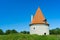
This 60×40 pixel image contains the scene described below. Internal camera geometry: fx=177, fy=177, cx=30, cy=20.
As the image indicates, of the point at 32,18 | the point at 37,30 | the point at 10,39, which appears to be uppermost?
the point at 32,18

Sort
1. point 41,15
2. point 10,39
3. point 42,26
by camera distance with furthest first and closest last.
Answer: point 41,15, point 42,26, point 10,39

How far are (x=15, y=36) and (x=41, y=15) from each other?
821 inches

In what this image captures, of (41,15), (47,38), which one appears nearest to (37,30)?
(41,15)

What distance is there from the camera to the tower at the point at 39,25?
137 feet

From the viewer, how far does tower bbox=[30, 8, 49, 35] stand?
4191cm

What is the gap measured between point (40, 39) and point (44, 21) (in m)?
18.3

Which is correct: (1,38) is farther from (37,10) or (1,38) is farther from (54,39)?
(37,10)

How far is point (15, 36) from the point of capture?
2484 centimetres

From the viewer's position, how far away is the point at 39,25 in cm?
4228

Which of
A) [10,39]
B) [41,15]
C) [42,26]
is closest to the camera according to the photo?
[10,39]

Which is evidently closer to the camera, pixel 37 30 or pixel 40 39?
pixel 40 39

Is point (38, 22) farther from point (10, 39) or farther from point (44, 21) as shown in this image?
point (10, 39)

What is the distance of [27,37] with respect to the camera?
24.9 m

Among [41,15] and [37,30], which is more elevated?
[41,15]
